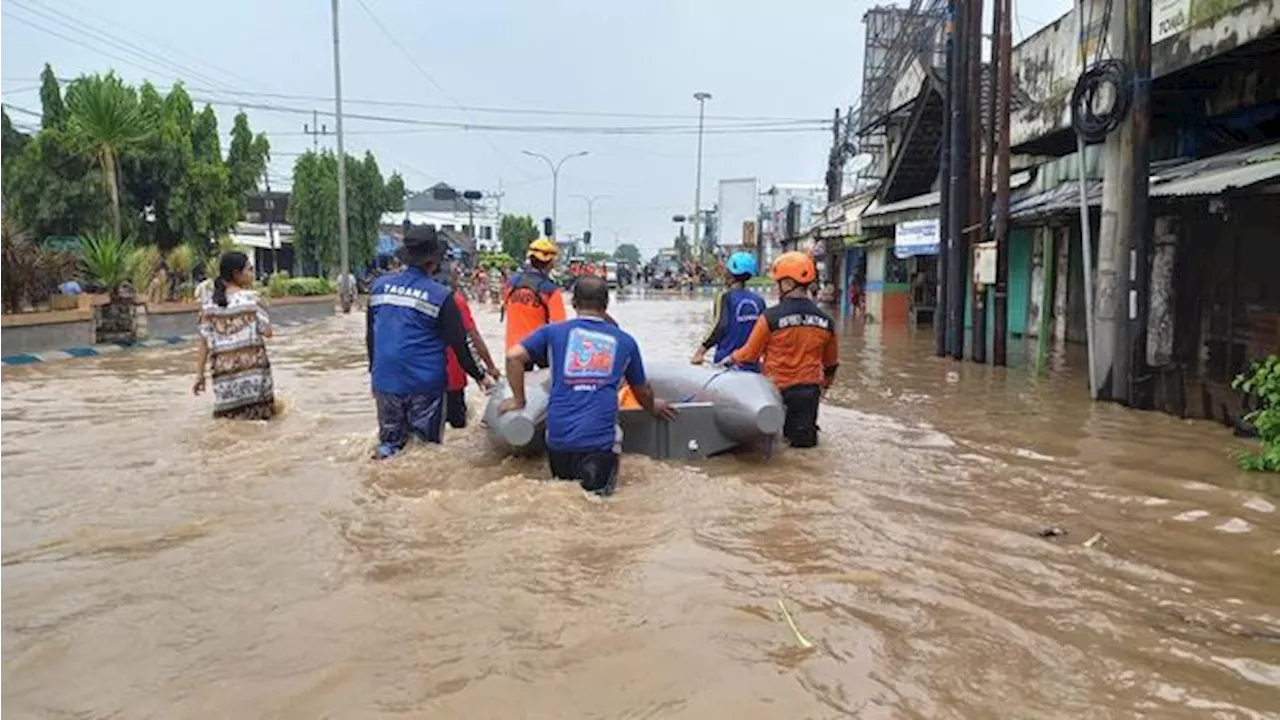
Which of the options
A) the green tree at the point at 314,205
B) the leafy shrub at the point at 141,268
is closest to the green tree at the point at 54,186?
the leafy shrub at the point at 141,268

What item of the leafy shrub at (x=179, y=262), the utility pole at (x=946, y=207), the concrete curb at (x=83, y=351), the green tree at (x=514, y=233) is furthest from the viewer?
the green tree at (x=514, y=233)

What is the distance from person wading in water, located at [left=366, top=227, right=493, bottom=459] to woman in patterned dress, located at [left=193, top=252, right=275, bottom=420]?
147cm

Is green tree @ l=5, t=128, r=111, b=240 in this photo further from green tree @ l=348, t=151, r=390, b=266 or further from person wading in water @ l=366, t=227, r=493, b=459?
person wading in water @ l=366, t=227, r=493, b=459

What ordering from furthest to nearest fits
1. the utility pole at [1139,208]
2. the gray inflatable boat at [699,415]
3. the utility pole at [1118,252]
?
1. the utility pole at [1118,252]
2. the utility pole at [1139,208]
3. the gray inflatable boat at [699,415]

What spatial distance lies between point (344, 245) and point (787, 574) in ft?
82.7

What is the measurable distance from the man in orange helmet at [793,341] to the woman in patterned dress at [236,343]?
330 cm

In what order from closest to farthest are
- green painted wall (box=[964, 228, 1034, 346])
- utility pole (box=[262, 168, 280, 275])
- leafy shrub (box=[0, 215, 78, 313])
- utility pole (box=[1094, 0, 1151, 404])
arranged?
1. utility pole (box=[1094, 0, 1151, 404])
2. leafy shrub (box=[0, 215, 78, 313])
3. green painted wall (box=[964, 228, 1034, 346])
4. utility pole (box=[262, 168, 280, 275])

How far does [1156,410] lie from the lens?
930 cm

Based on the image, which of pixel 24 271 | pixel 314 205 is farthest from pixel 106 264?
pixel 314 205

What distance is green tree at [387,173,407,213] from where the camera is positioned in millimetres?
43625

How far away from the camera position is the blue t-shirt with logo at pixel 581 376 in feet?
16.9

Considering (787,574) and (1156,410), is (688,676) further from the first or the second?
(1156,410)

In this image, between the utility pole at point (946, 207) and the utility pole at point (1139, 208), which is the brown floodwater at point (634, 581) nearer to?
the utility pole at point (1139, 208)

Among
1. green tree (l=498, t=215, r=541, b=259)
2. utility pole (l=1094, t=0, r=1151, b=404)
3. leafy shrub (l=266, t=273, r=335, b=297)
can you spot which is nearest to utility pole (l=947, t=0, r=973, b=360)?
utility pole (l=1094, t=0, r=1151, b=404)
